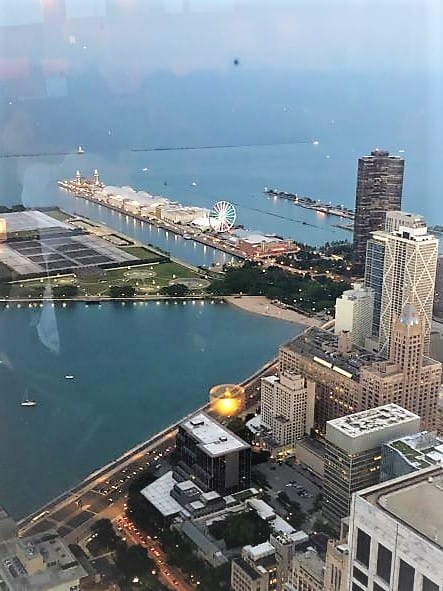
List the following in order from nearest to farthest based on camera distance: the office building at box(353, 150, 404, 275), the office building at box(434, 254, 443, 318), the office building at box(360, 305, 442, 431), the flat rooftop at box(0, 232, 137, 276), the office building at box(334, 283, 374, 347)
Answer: the office building at box(360, 305, 442, 431) < the office building at box(334, 283, 374, 347) < the office building at box(434, 254, 443, 318) < the flat rooftop at box(0, 232, 137, 276) < the office building at box(353, 150, 404, 275)

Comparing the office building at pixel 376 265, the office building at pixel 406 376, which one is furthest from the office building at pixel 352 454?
A: the office building at pixel 376 265

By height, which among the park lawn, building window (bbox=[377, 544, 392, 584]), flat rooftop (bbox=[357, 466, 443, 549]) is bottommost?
the park lawn

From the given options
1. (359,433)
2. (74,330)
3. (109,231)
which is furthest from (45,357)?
(109,231)

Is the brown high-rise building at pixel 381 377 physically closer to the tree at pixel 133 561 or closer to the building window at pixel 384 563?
the tree at pixel 133 561

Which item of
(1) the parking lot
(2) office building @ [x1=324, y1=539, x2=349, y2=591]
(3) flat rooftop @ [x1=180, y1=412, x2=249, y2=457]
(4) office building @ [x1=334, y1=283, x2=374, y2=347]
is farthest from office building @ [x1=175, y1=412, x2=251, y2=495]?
(2) office building @ [x1=324, y1=539, x2=349, y2=591]

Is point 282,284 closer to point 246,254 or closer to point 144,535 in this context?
point 246,254

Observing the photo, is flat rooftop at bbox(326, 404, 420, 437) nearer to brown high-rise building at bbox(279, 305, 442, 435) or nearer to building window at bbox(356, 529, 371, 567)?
brown high-rise building at bbox(279, 305, 442, 435)
